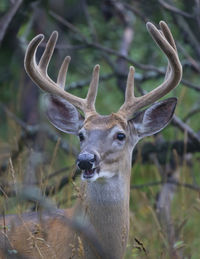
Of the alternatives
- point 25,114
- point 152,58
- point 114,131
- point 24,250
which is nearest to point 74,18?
point 25,114

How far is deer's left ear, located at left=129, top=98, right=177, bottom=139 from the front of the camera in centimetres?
518

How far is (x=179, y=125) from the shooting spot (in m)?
6.75

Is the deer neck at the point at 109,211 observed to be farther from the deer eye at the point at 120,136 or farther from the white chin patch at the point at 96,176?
the deer eye at the point at 120,136

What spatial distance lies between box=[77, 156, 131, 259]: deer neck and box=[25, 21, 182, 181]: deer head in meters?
0.09

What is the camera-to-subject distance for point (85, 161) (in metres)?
4.34

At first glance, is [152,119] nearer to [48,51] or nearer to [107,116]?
[107,116]

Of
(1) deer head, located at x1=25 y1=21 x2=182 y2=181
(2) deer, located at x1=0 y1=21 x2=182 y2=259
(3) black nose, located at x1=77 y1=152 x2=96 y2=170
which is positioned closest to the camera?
(3) black nose, located at x1=77 y1=152 x2=96 y2=170

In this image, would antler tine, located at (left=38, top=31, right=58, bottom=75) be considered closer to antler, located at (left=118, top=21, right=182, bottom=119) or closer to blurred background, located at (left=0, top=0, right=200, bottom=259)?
blurred background, located at (left=0, top=0, right=200, bottom=259)

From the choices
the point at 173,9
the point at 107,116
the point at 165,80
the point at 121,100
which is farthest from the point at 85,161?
the point at 121,100

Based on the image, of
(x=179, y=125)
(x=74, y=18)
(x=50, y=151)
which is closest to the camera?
(x=179, y=125)

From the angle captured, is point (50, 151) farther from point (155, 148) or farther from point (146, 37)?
point (146, 37)

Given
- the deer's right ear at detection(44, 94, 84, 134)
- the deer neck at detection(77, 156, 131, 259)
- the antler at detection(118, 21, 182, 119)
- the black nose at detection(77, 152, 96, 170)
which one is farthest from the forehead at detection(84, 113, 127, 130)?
the black nose at detection(77, 152, 96, 170)

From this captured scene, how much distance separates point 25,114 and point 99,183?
4082mm

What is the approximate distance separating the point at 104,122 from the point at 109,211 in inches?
28.1
